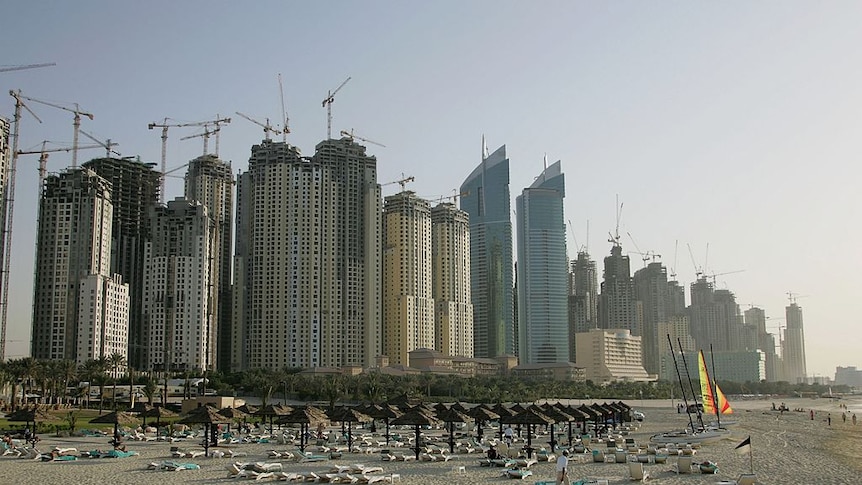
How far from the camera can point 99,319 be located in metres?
147

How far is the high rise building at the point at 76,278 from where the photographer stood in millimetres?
146625

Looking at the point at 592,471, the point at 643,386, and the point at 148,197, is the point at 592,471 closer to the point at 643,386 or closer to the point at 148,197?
the point at 643,386

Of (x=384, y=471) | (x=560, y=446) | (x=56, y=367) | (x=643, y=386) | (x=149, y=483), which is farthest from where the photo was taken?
(x=643, y=386)

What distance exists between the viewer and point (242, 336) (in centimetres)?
17650

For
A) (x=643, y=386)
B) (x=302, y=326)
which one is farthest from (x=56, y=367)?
(x=643, y=386)

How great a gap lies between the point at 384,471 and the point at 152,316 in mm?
133225

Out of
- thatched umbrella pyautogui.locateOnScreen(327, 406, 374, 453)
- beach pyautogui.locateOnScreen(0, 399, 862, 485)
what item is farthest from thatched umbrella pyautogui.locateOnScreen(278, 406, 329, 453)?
beach pyautogui.locateOnScreen(0, 399, 862, 485)

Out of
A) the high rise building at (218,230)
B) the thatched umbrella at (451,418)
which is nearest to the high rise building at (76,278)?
the high rise building at (218,230)

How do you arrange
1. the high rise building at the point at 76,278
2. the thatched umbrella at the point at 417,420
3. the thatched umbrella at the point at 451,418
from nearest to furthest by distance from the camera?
the thatched umbrella at the point at 417,420 → the thatched umbrella at the point at 451,418 → the high rise building at the point at 76,278

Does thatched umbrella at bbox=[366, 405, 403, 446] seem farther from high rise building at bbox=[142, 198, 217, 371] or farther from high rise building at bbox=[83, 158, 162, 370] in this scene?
high rise building at bbox=[83, 158, 162, 370]

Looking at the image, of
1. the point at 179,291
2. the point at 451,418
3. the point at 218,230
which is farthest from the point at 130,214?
the point at 451,418

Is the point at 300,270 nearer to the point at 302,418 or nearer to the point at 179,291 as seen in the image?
the point at 179,291

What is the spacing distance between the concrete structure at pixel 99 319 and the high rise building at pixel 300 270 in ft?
96.3

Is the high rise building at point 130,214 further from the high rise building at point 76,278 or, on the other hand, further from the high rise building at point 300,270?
the high rise building at point 300,270
